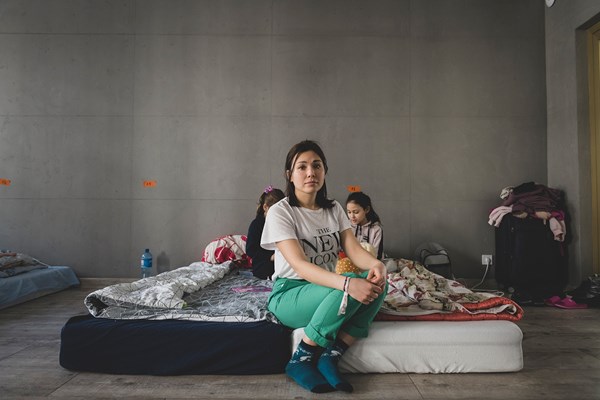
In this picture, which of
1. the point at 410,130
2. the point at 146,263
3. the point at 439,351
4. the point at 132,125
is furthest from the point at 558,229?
the point at 132,125

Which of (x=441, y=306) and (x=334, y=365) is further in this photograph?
(x=441, y=306)

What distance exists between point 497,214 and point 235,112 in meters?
2.71

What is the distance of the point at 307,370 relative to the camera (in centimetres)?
165

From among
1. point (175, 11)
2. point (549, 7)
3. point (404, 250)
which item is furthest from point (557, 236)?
point (175, 11)

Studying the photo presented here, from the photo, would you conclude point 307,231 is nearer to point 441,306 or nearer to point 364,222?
point 441,306

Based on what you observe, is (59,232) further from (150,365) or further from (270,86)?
(150,365)

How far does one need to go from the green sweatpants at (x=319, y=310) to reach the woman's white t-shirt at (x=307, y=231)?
0.09 m

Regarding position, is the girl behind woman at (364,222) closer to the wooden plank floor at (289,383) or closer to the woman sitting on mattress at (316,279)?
the wooden plank floor at (289,383)

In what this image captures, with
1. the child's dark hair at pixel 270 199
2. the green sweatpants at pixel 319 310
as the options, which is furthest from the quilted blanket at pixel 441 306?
the child's dark hair at pixel 270 199

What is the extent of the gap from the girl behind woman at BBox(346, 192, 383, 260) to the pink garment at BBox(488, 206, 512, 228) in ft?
4.28

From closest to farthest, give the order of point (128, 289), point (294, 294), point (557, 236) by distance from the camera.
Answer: point (294, 294) → point (128, 289) → point (557, 236)

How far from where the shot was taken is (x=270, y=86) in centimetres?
424

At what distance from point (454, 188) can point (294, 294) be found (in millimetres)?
2920

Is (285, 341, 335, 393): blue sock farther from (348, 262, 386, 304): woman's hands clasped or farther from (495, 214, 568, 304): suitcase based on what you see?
(495, 214, 568, 304): suitcase
